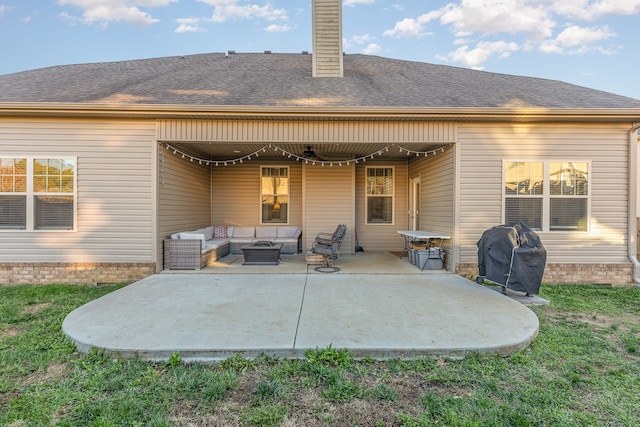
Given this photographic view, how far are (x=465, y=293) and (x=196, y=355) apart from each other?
391 cm

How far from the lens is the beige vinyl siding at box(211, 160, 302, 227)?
9.48 metres

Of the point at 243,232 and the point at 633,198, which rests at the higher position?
the point at 633,198

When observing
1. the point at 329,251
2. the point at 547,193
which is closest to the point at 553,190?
the point at 547,193

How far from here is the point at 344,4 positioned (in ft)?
31.3

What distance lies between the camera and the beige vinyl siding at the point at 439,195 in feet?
21.0

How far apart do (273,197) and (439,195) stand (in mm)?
4764

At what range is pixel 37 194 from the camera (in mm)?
6023

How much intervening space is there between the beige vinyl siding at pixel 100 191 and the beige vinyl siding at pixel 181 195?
0.87ft

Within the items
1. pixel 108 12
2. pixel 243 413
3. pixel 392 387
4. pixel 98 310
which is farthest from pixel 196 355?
pixel 108 12

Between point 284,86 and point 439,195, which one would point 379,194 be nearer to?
point 439,195

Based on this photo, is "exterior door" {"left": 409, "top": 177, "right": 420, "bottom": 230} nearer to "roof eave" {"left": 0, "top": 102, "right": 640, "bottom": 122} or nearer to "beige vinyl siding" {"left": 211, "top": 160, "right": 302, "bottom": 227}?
"roof eave" {"left": 0, "top": 102, "right": 640, "bottom": 122}

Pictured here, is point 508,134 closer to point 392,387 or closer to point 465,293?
point 465,293

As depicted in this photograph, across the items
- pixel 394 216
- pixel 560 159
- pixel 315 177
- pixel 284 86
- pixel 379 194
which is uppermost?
pixel 284 86

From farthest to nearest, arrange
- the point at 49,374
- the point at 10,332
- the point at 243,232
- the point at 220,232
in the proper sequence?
the point at 243,232, the point at 220,232, the point at 10,332, the point at 49,374
